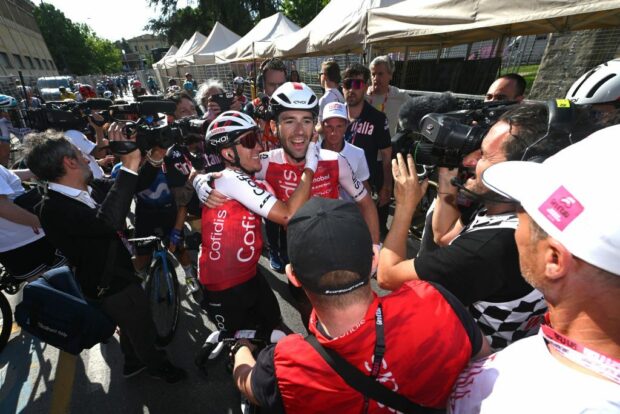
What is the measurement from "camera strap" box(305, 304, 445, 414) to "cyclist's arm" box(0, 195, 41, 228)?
355 cm

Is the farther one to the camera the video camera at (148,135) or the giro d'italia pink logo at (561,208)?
the video camera at (148,135)

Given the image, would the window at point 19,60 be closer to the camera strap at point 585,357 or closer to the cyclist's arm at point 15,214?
the cyclist's arm at point 15,214

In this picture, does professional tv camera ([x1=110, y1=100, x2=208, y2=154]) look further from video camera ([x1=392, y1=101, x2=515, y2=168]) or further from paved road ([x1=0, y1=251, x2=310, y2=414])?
paved road ([x1=0, y1=251, x2=310, y2=414])

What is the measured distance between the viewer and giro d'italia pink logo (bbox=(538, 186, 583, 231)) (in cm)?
78


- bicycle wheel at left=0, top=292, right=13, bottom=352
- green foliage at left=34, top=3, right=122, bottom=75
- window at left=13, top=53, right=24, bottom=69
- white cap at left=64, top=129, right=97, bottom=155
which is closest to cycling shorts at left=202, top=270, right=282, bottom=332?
bicycle wheel at left=0, top=292, right=13, bottom=352

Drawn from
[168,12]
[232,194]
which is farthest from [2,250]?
[168,12]

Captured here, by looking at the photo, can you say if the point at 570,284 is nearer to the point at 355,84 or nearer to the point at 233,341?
the point at 233,341

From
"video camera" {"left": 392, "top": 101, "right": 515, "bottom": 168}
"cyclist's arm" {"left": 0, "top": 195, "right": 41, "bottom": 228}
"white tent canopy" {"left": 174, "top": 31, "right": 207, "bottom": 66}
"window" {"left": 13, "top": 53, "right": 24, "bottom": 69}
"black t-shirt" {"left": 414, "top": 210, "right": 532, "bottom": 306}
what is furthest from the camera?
"window" {"left": 13, "top": 53, "right": 24, "bottom": 69}

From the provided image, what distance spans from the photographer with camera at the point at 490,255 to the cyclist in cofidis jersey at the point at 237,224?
87 cm

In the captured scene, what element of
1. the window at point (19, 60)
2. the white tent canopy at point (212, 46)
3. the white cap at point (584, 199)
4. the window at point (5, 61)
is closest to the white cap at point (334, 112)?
the white cap at point (584, 199)

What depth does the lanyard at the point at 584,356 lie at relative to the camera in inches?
29.0

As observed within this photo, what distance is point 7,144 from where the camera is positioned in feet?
13.7

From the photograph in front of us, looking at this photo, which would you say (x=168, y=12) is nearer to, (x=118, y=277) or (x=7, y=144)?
(x=7, y=144)

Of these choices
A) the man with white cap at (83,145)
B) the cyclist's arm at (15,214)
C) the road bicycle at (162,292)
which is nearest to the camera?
the cyclist's arm at (15,214)
